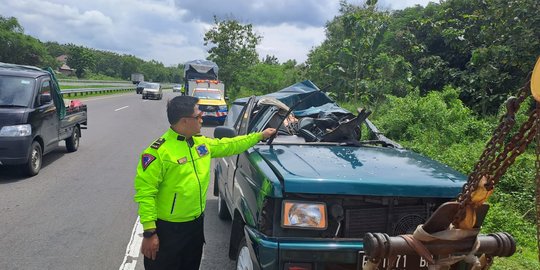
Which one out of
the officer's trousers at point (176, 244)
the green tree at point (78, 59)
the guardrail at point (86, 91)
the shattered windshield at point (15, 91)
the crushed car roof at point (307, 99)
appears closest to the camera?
the officer's trousers at point (176, 244)

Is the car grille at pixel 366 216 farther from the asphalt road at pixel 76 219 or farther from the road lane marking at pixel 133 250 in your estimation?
the road lane marking at pixel 133 250

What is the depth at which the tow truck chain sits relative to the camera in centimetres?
169

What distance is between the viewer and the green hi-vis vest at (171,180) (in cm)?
292

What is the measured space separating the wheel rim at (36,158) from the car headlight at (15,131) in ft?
1.43

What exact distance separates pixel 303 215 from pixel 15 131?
6.27 meters

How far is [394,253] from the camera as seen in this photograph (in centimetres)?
189

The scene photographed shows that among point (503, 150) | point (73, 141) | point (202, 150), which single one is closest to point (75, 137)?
point (73, 141)

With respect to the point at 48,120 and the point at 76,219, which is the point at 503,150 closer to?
the point at 76,219

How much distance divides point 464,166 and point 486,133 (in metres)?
2.95

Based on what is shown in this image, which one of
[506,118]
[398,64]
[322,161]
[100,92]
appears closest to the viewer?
[506,118]

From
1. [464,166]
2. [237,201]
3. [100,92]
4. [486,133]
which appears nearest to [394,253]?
[237,201]

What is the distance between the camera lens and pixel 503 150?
179 cm

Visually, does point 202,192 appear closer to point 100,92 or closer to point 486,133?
point 486,133

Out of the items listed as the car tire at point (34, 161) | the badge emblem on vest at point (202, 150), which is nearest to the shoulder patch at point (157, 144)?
the badge emblem on vest at point (202, 150)
